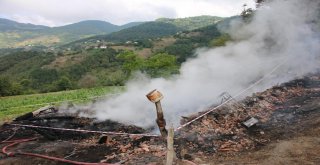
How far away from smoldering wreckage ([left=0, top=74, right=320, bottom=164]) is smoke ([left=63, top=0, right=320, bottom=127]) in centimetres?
96

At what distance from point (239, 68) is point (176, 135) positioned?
7.30 m

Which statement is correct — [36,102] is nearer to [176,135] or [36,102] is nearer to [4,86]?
[4,86]

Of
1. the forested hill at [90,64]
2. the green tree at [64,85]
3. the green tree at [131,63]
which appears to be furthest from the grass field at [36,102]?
the green tree at [131,63]

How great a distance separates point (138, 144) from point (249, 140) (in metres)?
2.64

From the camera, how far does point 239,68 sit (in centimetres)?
1432

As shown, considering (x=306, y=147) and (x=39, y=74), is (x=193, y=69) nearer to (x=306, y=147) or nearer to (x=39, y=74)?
(x=306, y=147)

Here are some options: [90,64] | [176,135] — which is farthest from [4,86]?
[90,64]

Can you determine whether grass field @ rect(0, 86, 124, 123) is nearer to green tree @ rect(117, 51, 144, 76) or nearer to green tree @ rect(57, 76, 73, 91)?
green tree @ rect(57, 76, 73, 91)

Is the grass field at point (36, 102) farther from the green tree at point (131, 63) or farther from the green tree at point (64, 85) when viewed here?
the green tree at point (131, 63)

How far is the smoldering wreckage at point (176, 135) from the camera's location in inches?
279

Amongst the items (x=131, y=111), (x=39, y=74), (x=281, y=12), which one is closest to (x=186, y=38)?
(x=39, y=74)

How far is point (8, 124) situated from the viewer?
34.8ft

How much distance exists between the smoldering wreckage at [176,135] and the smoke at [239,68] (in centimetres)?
96

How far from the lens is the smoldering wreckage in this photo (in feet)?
23.3
